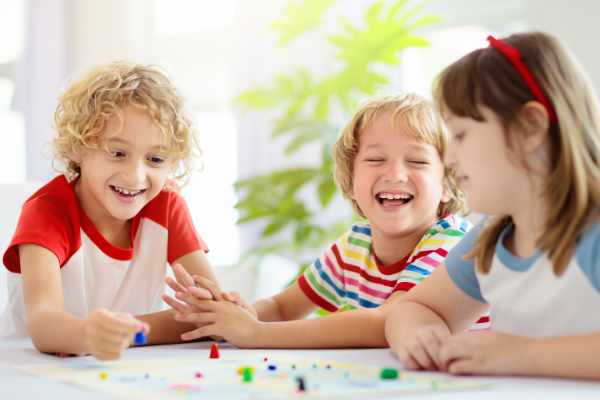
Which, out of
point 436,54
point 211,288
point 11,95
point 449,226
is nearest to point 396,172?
point 449,226

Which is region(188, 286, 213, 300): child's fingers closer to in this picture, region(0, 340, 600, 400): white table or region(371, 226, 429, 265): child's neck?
region(0, 340, 600, 400): white table

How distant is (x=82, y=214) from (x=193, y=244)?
216 millimetres

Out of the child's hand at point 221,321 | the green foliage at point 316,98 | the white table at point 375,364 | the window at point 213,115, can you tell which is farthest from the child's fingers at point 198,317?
the window at point 213,115

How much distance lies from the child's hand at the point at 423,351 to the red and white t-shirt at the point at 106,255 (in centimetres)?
67

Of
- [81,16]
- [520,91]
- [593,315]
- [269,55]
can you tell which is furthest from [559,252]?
[81,16]

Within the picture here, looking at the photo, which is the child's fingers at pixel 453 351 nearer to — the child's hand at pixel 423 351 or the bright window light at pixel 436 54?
the child's hand at pixel 423 351

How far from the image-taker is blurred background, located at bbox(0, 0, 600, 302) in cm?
252

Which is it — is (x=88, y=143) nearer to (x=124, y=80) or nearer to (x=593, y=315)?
(x=124, y=80)

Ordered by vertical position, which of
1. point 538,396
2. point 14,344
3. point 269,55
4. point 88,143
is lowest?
point 538,396

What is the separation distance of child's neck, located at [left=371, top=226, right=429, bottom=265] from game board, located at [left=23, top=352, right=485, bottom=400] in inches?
19.8

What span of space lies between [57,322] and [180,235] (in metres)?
0.50

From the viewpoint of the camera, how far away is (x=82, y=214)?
61.1 inches

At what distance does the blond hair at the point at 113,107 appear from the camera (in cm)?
148

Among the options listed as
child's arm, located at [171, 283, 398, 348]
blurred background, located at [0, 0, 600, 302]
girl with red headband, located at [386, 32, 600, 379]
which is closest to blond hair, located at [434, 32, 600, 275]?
girl with red headband, located at [386, 32, 600, 379]
